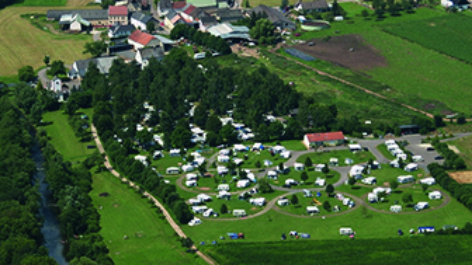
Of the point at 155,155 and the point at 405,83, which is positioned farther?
the point at 405,83

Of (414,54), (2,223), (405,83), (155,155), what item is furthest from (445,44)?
(2,223)

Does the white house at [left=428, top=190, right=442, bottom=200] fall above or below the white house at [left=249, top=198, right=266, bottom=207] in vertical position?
above

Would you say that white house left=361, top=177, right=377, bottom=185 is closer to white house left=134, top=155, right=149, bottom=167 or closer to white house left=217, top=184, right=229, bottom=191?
white house left=217, top=184, right=229, bottom=191

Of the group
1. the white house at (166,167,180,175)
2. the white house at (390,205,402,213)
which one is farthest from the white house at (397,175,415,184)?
the white house at (166,167,180,175)

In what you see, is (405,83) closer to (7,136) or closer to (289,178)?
(289,178)

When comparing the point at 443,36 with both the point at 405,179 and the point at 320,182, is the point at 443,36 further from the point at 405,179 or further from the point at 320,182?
the point at 320,182

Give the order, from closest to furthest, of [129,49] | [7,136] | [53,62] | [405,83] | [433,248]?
[433,248], [7,136], [405,83], [53,62], [129,49]

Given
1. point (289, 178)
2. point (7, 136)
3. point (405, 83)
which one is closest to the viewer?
point (289, 178)
